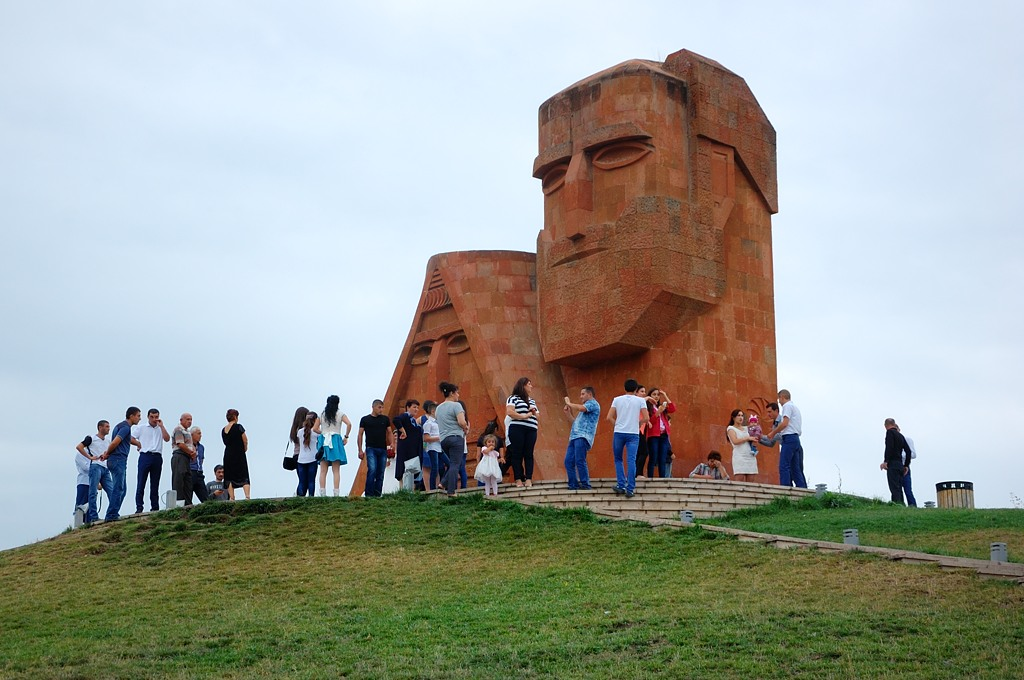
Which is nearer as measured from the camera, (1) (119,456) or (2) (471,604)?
(2) (471,604)

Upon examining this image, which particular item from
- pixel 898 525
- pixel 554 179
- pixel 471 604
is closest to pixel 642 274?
pixel 554 179

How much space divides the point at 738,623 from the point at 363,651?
344 cm

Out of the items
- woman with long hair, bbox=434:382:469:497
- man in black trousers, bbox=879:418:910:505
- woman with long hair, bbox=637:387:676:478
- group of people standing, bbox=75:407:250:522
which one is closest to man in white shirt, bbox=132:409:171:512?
group of people standing, bbox=75:407:250:522

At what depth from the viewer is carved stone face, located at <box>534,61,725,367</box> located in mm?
24984

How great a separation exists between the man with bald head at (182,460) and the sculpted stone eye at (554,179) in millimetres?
9294

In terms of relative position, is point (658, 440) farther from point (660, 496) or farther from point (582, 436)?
point (582, 436)

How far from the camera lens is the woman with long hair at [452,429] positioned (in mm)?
19938

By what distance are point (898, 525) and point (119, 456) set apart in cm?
1035

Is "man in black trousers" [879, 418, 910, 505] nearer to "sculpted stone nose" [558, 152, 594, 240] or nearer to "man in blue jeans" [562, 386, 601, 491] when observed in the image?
"man in blue jeans" [562, 386, 601, 491]

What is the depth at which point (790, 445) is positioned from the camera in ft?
71.9

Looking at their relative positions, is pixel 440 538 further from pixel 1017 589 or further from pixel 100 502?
pixel 1017 589

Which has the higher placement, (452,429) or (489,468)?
(452,429)

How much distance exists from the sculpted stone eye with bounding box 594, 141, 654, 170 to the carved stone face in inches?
0.7

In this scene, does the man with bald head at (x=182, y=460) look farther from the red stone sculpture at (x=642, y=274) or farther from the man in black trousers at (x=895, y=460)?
the man in black trousers at (x=895, y=460)
